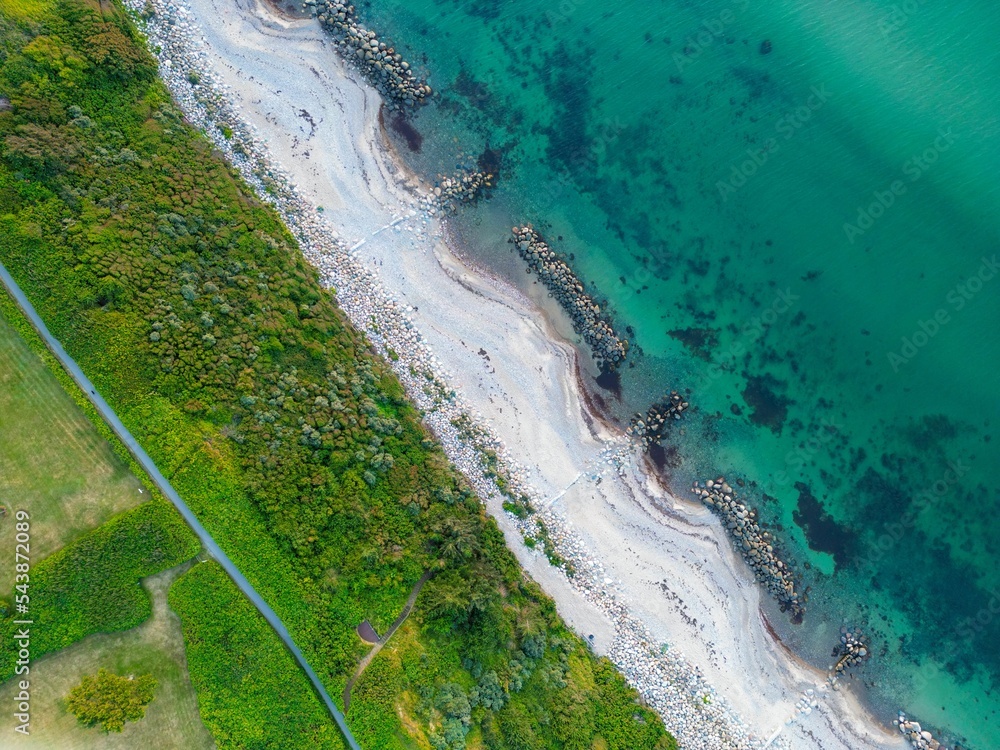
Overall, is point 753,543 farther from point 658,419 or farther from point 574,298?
point 574,298

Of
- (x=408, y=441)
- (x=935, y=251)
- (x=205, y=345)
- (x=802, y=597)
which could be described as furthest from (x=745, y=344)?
(x=205, y=345)

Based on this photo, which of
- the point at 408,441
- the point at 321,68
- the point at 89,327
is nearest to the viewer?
the point at 89,327

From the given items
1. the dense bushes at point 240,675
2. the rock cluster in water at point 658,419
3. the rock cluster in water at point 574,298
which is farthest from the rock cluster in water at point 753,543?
the dense bushes at point 240,675

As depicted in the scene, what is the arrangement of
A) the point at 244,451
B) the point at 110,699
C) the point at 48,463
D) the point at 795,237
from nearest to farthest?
1. the point at 110,699
2. the point at 48,463
3. the point at 244,451
4. the point at 795,237

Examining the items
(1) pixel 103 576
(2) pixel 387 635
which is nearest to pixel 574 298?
(2) pixel 387 635

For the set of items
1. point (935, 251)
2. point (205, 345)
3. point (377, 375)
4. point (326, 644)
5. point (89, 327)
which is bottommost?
point (326, 644)

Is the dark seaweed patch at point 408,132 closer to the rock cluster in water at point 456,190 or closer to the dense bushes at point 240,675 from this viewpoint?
the rock cluster in water at point 456,190

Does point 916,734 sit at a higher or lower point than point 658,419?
lower

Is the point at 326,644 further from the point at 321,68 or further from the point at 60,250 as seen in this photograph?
the point at 321,68
